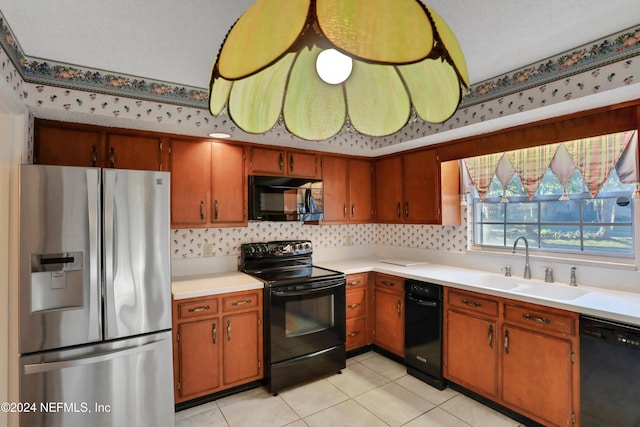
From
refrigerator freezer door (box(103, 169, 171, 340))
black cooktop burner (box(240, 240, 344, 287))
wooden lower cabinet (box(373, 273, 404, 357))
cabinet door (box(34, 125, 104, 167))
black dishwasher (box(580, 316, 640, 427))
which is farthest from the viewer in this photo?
wooden lower cabinet (box(373, 273, 404, 357))

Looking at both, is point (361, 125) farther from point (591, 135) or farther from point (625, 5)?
point (591, 135)

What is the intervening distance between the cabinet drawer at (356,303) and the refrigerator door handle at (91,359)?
1762 millimetres

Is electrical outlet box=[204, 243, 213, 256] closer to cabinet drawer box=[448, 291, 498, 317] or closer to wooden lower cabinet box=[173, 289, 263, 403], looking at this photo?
wooden lower cabinet box=[173, 289, 263, 403]

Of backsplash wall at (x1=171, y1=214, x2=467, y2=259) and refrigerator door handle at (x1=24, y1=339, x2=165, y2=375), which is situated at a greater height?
backsplash wall at (x1=171, y1=214, x2=467, y2=259)

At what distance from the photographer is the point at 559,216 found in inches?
106

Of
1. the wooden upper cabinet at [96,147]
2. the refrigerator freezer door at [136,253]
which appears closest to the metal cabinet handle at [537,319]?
the refrigerator freezer door at [136,253]

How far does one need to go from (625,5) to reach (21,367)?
3663 millimetres

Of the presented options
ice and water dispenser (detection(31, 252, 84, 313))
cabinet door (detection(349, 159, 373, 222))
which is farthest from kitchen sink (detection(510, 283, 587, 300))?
ice and water dispenser (detection(31, 252, 84, 313))

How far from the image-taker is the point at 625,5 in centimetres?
153

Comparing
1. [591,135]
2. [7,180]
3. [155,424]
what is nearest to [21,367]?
[155,424]

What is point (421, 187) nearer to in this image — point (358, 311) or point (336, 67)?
point (358, 311)

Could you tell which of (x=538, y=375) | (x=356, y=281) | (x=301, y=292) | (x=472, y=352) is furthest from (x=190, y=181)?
(x=538, y=375)

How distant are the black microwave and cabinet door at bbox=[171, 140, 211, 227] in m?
0.41

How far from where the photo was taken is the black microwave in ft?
9.91
